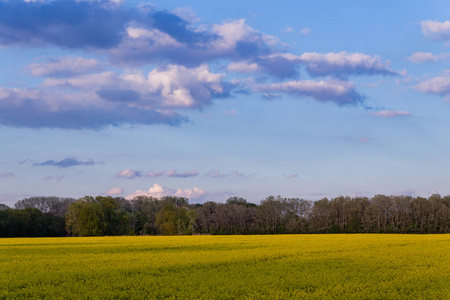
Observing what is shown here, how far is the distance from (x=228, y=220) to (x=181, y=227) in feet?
66.1

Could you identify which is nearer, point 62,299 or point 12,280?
point 62,299

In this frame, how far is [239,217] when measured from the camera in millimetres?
140750

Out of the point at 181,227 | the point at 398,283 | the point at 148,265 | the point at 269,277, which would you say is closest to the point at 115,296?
the point at 269,277

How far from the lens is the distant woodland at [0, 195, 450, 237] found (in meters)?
112

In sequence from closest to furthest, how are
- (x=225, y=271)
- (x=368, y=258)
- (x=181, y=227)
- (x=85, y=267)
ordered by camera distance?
(x=225, y=271)
(x=85, y=267)
(x=368, y=258)
(x=181, y=227)

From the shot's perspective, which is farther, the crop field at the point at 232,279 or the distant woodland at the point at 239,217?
the distant woodland at the point at 239,217

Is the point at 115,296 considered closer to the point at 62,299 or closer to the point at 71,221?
the point at 62,299

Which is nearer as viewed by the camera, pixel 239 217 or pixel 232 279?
pixel 232 279

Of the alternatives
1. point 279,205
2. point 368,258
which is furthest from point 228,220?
point 368,258

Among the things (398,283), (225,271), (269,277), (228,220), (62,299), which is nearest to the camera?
(62,299)

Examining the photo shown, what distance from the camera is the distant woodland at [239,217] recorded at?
111562 mm

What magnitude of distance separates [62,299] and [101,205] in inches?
3977

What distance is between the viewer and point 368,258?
Result: 32219mm

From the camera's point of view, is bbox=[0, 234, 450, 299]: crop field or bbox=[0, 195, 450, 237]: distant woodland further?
bbox=[0, 195, 450, 237]: distant woodland
